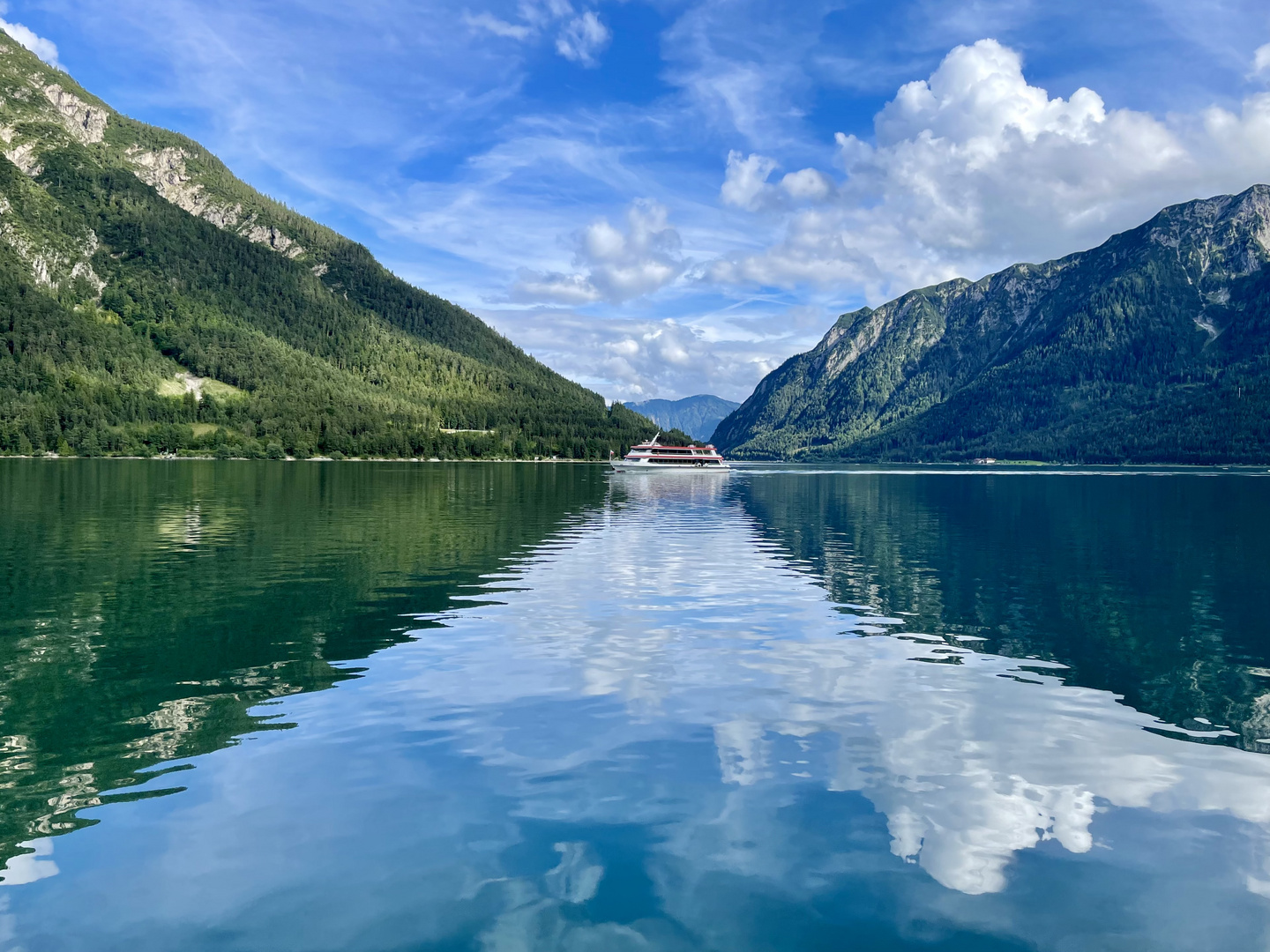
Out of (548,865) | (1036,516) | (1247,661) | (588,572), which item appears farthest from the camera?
(1036,516)

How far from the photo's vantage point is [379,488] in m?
144

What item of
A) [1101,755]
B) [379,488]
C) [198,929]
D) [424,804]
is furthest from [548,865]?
[379,488]

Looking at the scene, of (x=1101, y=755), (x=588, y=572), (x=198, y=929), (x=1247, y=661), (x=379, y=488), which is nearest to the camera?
(x=198, y=929)

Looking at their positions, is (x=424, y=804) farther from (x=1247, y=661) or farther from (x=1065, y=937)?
(x=1247, y=661)

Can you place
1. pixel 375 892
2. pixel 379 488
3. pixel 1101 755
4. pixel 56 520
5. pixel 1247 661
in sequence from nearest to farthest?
pixel 375 892 → pixel 1101 755 → pixel 1247 661 → pixel 56 520 → pixel 379 488

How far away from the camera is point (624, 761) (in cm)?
2105

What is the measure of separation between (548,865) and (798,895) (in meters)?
4.65

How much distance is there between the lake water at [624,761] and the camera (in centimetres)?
1394

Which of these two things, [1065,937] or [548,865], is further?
[548,865]

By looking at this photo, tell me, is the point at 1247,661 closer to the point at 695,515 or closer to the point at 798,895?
the point at 798,895

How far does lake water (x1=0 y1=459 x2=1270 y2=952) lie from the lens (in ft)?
45.7

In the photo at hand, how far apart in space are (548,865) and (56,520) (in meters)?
82.9

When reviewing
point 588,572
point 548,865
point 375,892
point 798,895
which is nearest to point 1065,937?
point 798,895

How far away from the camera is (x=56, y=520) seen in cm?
7800
